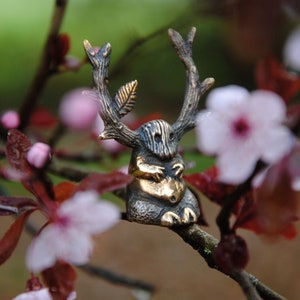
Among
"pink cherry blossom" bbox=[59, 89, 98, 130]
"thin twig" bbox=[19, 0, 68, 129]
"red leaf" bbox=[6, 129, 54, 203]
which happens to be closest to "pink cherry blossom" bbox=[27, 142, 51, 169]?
"red leaf" bbox=[6, 129, 54, 203]

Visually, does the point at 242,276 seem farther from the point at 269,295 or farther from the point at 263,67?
the point at 263,67

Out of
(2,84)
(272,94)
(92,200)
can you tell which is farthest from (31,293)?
(2,84)

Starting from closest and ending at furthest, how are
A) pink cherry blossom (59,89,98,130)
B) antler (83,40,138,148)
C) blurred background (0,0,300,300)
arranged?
1. antler (83,40,138,148)
2. blurred background (0,0,300,300)
3. pink cherry blossom (59,89,98,130)

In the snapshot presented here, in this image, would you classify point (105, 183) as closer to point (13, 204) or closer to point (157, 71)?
point (13, 204)

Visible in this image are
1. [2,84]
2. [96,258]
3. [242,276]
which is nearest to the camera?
[242,276]

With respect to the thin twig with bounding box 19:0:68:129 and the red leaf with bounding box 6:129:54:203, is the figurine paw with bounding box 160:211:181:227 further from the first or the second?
the thin twig with bounding box 19:0:68:129
